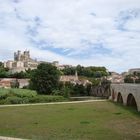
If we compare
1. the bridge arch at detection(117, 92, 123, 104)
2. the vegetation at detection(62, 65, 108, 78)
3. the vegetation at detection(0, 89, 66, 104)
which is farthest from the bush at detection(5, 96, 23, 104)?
the vegetation at detection(62, 65, 108, 78)

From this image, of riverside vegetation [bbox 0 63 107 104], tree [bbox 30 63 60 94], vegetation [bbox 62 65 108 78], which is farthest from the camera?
vegetation [bbox 62 65 108 78]

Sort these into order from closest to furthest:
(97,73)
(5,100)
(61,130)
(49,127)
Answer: (61,130)
(49,127)
(5,100)
(97,73)

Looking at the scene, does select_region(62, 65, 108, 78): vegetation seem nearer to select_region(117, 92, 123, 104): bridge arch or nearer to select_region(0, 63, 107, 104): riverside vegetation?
select_region(0, 63, 107, 104): riverside vegetation

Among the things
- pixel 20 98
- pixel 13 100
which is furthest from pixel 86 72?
pixel 13 100

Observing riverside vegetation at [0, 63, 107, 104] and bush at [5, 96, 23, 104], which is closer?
bush at [5, 96, 23, 104]

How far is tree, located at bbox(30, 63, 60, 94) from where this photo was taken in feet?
263

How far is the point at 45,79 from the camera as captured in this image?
8038 centimetres

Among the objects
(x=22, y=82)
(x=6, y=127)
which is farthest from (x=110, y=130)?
(x=22, y=82)

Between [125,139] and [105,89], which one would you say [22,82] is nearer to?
[105,89]

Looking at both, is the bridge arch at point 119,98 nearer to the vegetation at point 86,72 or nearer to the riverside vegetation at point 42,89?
the riverside vegetation at point 42,89

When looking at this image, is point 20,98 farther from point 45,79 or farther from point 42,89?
point 45,79

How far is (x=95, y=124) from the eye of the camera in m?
27.9

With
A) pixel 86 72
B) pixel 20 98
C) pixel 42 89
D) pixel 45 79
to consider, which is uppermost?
pixel 86 72

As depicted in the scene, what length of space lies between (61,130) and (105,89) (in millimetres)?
68677
